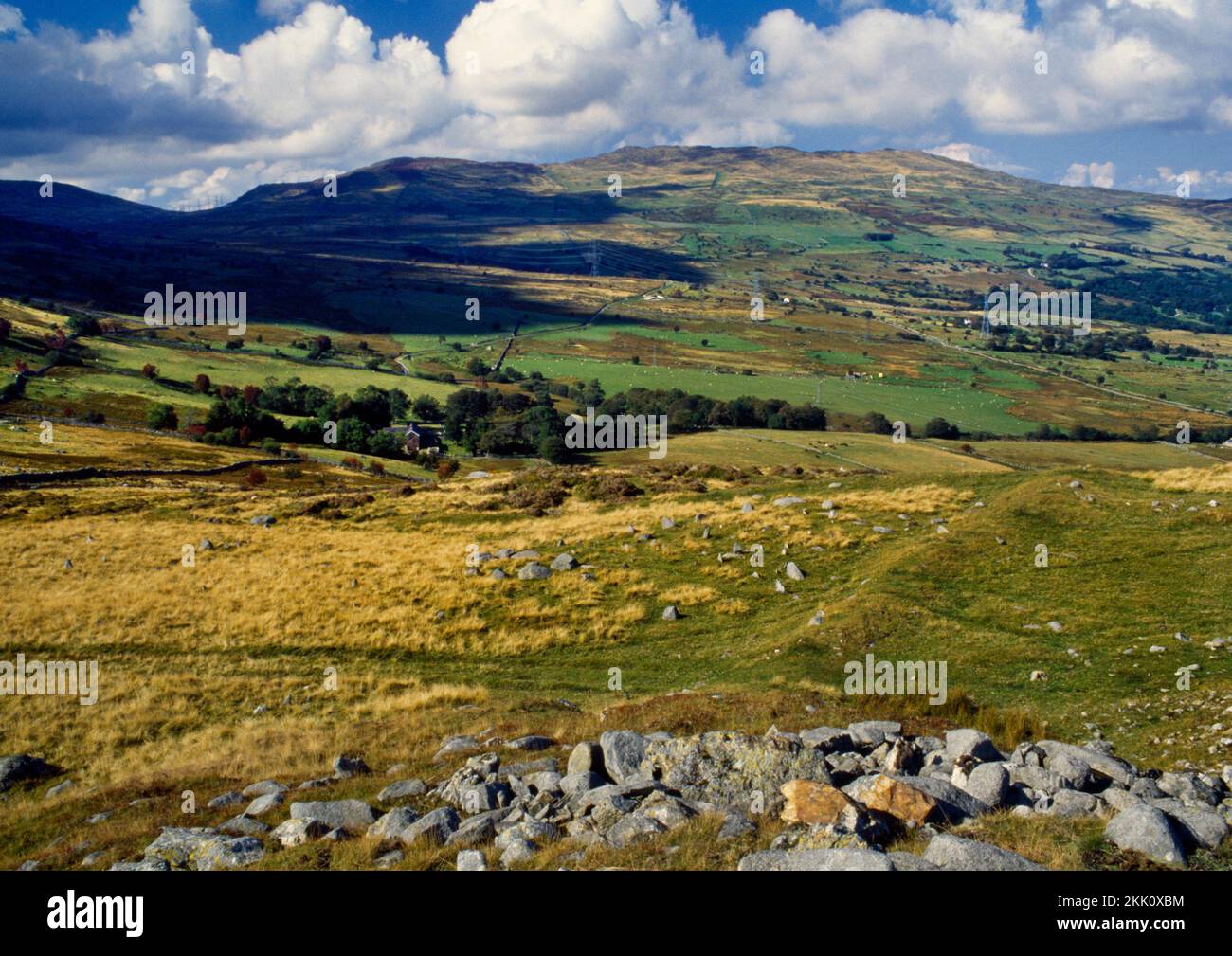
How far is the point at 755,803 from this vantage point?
41.4 feet

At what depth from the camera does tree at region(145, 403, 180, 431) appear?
101 m

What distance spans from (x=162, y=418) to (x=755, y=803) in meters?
109

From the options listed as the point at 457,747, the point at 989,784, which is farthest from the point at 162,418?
the point at 989,784

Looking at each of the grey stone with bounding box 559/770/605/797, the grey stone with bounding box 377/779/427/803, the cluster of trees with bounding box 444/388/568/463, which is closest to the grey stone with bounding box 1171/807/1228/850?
the grey stone with bounding box 559/770/605/797

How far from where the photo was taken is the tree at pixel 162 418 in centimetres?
10125

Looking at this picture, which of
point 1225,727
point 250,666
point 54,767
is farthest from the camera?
point 250,666

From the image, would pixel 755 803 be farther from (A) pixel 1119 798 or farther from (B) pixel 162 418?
(B) pixel 162 418

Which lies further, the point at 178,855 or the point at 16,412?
the point at 16,412

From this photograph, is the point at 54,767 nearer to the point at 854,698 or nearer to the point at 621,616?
the point at 621,616

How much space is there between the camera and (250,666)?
25.8m

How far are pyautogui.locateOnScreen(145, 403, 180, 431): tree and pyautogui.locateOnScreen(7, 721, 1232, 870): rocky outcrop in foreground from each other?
10119cm
